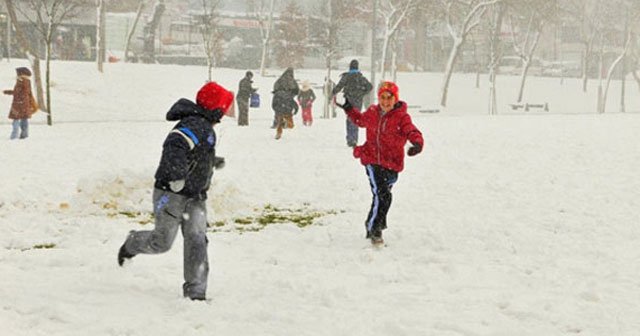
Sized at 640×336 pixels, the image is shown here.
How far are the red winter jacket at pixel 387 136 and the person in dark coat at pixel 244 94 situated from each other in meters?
14.0

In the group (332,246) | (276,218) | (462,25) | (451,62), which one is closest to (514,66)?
(462,25)

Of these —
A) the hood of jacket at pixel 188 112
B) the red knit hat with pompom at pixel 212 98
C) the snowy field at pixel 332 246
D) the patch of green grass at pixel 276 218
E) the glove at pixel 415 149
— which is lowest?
the patch of green grass at pixel 276 218

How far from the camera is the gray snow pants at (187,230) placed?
5133 millimetres

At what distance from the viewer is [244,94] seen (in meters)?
21.7

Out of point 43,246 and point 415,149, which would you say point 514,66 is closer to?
point 415,149

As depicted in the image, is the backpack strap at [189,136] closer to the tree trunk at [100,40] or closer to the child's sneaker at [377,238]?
the child's sneaker at [377,238]

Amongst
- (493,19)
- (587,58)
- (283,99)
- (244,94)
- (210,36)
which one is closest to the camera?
(283,99)

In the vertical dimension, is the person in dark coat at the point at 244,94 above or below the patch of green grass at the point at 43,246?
above

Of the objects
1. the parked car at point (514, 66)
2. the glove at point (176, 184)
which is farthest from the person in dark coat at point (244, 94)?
the parked car at point (514, 66)

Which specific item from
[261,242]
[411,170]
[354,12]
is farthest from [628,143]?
[354,12]

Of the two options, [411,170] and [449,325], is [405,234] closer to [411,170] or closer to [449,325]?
[449,325]

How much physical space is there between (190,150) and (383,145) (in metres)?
2.78

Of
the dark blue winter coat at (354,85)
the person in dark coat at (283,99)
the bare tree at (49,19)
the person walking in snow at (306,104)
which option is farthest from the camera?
the person walking in snow at (306,104)

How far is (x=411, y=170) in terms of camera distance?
13.8 meters
